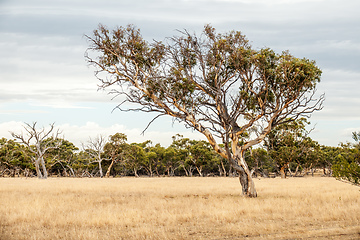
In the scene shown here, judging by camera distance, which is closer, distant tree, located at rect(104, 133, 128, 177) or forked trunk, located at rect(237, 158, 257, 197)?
forked trunk, located at rect(237, 158, 257, 197)

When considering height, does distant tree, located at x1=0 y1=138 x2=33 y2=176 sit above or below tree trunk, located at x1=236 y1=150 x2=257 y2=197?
above

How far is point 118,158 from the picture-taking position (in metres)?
69.6

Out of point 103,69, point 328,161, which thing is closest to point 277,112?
point 103,69

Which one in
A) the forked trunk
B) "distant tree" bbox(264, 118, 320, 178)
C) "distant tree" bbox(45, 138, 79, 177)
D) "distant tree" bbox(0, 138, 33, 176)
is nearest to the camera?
the forked trunk

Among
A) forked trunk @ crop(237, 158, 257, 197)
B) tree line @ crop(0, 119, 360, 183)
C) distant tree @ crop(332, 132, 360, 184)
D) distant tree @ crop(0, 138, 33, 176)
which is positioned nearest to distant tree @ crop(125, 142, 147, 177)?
tree line @ crop(0, 119, 360, 183)

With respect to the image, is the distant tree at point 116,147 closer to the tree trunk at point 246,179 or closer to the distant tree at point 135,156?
the distant tree at point 135,156

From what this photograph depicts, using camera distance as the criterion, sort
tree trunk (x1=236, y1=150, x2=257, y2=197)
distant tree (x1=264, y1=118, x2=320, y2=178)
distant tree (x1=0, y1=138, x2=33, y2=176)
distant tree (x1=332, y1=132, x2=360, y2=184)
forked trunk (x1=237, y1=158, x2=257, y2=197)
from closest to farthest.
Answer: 1. distant tree (x1=332, y1=132, x2=360, y2=184)
2. tree trunk (x1=236, y1=150, x2=257, y2=197)
3. forked trunk (x1=237, y1=158, x2=257, y2=197)
4. distant tree (x1=264, y1=118, x2=320, y2=178)
5. distant tree (x1=0, y1=138, x2=33, y2=176)

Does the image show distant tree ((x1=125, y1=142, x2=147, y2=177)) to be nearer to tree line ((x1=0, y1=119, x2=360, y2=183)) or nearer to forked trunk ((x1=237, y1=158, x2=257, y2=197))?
tree line ((x1=0, y1=119, x2=360, y2=183))

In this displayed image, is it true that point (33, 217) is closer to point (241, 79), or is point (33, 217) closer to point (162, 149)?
point (241, 79)

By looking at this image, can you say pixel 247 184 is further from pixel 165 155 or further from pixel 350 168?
pixel 165 155

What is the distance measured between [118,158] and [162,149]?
8875 millimetres

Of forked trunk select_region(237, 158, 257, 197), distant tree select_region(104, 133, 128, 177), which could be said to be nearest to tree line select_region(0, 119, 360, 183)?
distant tree select_region(104, 133, 128, 177)

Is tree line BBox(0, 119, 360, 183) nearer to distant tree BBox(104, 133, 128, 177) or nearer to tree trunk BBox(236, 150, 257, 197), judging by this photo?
distant tree BBox(104, 133, 128, 177)

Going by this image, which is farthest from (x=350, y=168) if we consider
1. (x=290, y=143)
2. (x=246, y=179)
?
(x=290, y=143)
